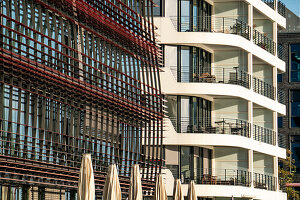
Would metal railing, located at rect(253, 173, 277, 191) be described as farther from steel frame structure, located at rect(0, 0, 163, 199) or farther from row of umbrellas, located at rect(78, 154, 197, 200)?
row of umbrellas, located at rect(78, 154, 197, 200)

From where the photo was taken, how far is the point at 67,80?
28.6m

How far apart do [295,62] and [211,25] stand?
974 inches

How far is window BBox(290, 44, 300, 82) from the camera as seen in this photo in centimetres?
7188

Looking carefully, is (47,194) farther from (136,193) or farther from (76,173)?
(136,193)

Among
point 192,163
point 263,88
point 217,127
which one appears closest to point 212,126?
point 217,127

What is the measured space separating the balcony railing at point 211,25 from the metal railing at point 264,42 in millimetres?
2186

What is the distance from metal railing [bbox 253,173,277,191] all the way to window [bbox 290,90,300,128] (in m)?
17.6

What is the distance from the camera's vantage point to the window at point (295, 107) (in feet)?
236

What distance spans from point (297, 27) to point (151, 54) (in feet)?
119

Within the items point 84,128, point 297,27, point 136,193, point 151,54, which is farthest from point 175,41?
point 297,27

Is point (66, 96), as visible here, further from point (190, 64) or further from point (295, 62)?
point (295, 62)

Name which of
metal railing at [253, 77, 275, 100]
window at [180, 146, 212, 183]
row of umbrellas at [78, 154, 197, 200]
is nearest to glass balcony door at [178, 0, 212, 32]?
metal railing at [253, 77, 275, 100]

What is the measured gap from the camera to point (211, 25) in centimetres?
4950

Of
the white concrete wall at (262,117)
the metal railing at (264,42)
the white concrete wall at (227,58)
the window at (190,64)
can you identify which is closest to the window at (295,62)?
the metal railing at (264,42)
